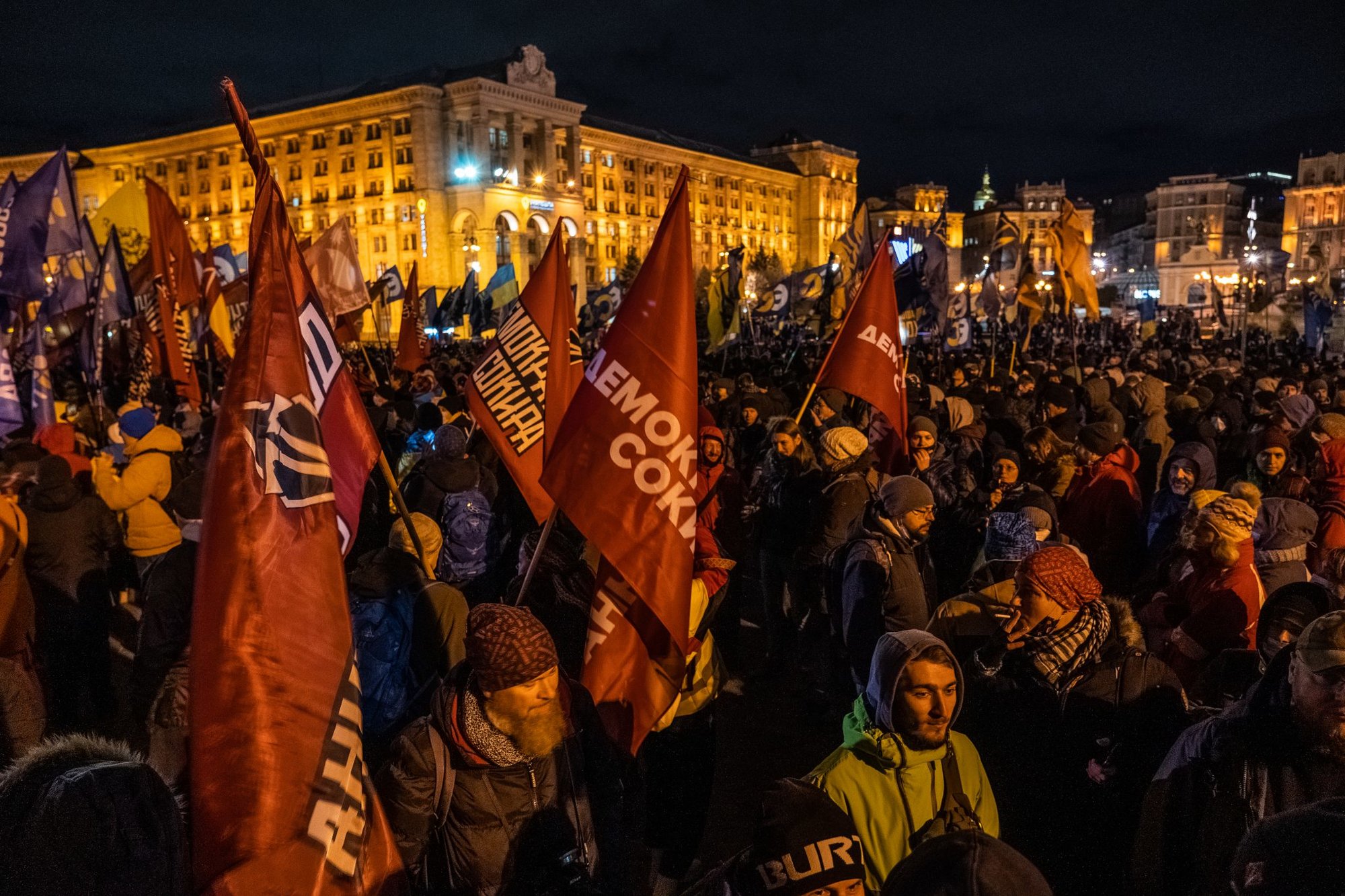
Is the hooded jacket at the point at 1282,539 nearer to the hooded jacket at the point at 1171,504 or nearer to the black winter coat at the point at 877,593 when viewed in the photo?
the hooded jacket at the point at 1171,504

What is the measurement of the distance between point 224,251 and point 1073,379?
44.0 feet

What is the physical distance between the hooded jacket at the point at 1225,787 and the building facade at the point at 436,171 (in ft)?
175

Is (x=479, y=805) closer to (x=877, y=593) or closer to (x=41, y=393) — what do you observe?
(x=877, y=593)

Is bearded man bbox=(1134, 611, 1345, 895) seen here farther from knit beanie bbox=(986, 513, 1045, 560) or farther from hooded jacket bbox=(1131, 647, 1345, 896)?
knit beanie bbox=(986, 513, 1045, 560)

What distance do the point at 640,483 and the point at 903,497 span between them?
4.36 feet

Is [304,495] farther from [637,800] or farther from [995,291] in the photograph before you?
[995,291]

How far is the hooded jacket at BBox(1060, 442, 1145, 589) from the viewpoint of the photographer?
493 cm

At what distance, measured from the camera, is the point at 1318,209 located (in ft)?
273

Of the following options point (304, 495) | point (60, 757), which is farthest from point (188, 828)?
point (304, 495)

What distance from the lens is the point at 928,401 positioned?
8.69m

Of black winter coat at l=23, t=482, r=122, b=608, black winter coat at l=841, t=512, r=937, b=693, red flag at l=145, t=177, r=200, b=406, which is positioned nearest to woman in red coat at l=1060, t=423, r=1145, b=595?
black winter coat at l=841, t=512, r=937, b=693

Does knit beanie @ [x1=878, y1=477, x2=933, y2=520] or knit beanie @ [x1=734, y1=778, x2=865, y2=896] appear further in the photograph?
knit beanie @ [x1=878, y1=477, x2=933, y2=520]

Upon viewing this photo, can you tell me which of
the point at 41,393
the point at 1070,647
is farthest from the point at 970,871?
the point at 41,393

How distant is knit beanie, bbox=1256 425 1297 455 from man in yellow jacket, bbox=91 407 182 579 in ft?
21.3
